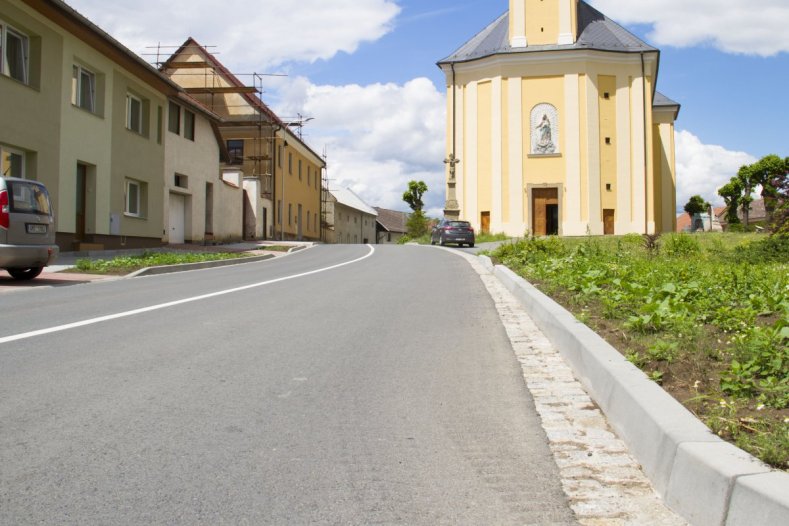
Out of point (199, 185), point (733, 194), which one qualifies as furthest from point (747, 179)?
point (199, 185)

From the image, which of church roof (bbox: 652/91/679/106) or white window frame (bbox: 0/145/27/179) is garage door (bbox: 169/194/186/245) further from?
church roof (bbox: 652/91/679/106)

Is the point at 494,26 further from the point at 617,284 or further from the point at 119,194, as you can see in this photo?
the point at 617,284

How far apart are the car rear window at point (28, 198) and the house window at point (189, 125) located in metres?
16.5

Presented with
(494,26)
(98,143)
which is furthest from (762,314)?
(494,26)

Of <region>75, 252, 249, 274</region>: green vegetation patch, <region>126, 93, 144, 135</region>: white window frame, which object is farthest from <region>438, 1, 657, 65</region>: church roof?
<region>75, 252, 249, 274</region>: green vegetation patch

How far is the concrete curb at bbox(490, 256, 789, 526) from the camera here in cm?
245

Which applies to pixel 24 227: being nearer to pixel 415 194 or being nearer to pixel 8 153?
pixel 8 153

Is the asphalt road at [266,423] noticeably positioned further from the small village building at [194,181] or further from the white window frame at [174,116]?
the white window frame at [174,116]

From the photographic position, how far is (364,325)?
7848 mm

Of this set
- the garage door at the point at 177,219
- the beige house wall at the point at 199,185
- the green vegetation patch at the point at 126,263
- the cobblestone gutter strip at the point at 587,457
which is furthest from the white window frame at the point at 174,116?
the cobblestone gutter strip at the point at 587,457

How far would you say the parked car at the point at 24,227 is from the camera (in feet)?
38.4

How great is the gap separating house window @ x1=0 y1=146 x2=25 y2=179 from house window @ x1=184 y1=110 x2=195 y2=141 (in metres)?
11.4

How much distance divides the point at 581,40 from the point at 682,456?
43.4 meters

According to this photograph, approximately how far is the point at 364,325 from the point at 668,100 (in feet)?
162
